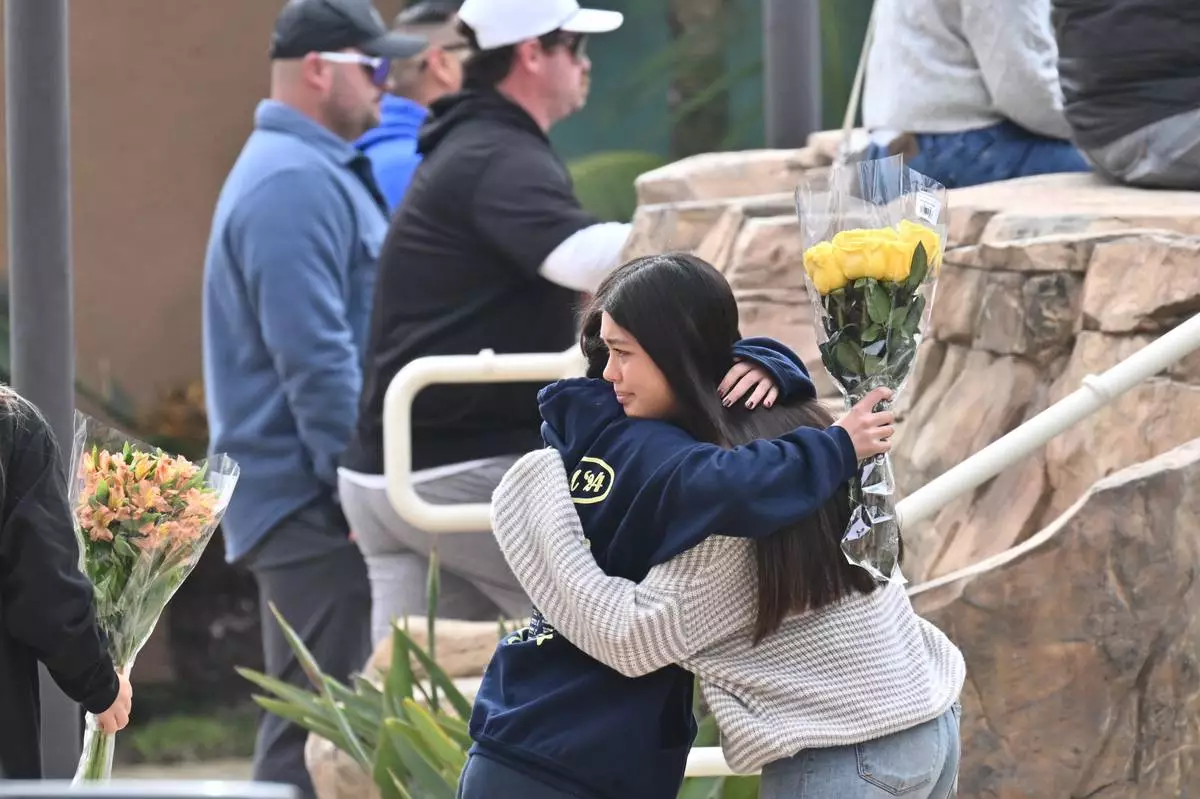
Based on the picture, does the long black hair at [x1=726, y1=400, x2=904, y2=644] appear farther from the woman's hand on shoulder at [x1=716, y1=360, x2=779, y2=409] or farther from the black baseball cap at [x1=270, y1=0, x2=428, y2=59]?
the black baseball cap at [x1=270, y1=0, x2=428, y2=59]

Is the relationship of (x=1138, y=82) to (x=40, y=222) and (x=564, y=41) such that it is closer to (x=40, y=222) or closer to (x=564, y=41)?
(x=564, y=41)

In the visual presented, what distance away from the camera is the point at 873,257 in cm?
242

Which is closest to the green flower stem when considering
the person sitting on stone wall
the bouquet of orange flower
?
the bouquet of orange flower

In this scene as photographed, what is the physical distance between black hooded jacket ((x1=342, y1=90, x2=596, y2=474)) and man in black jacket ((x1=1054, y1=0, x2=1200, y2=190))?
1131 millimetres

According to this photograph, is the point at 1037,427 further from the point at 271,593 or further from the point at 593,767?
the point at 271,593

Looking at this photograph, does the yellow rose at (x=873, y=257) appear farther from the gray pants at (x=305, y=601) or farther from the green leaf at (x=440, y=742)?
the gray pants at (x=305, y=601)

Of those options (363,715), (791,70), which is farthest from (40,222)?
(791,70)

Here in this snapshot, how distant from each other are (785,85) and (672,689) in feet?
11.5

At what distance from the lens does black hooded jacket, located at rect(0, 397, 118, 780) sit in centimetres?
266

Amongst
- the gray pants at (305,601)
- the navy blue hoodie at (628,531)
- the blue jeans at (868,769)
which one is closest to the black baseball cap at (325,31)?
the gray pants at (305,601)

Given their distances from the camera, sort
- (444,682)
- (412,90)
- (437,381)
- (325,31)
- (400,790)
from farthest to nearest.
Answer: (412,90) → (325,31) → (437,381) → (444,682) → (400,790)

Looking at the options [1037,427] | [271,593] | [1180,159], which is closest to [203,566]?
[271,593]

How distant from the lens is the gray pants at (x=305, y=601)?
16.1ft

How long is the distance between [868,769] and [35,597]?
45.0 inches
